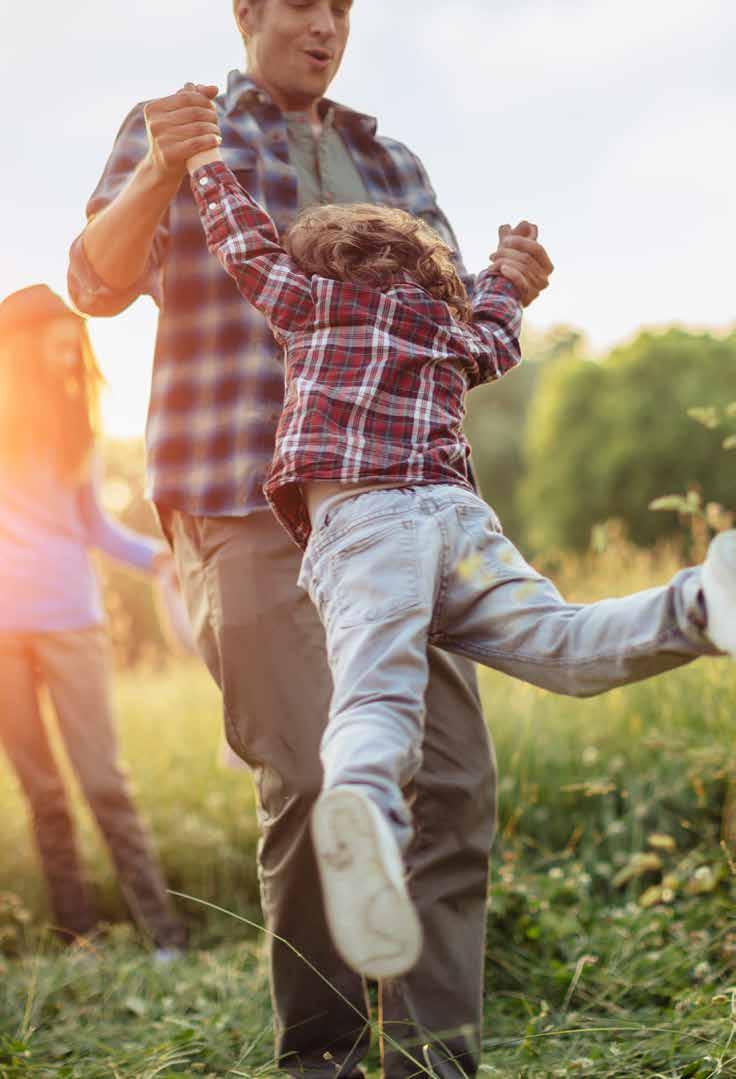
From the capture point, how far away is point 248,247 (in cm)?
193

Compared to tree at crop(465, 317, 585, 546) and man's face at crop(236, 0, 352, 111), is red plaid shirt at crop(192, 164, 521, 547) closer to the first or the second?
man's face at crop(236, 0, 352, 111)

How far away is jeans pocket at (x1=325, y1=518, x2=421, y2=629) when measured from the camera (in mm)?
1712

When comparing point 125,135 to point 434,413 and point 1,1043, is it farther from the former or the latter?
point 1,1043

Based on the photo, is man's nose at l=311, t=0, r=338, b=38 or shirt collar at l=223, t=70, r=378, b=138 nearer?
man's nose at l=311, t=0, r=338, b=38

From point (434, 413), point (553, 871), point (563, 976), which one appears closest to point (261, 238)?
point (434, 413)

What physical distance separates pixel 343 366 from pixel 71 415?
2.48 metres

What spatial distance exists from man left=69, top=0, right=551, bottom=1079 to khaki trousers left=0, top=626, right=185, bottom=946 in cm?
166

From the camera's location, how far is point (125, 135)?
7.70 feet

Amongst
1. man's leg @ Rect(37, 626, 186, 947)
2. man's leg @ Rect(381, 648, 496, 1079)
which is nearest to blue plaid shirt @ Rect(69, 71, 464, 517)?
man's leg @ Rect(381, 648, 496, 1079)

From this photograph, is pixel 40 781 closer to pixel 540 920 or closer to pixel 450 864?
pixel 540 920

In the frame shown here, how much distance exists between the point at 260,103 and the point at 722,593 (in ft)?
4.68

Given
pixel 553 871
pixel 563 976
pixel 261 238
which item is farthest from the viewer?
pixel 553 871

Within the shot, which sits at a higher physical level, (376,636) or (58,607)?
(376,636)

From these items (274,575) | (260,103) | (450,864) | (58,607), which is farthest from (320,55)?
(58,607)
